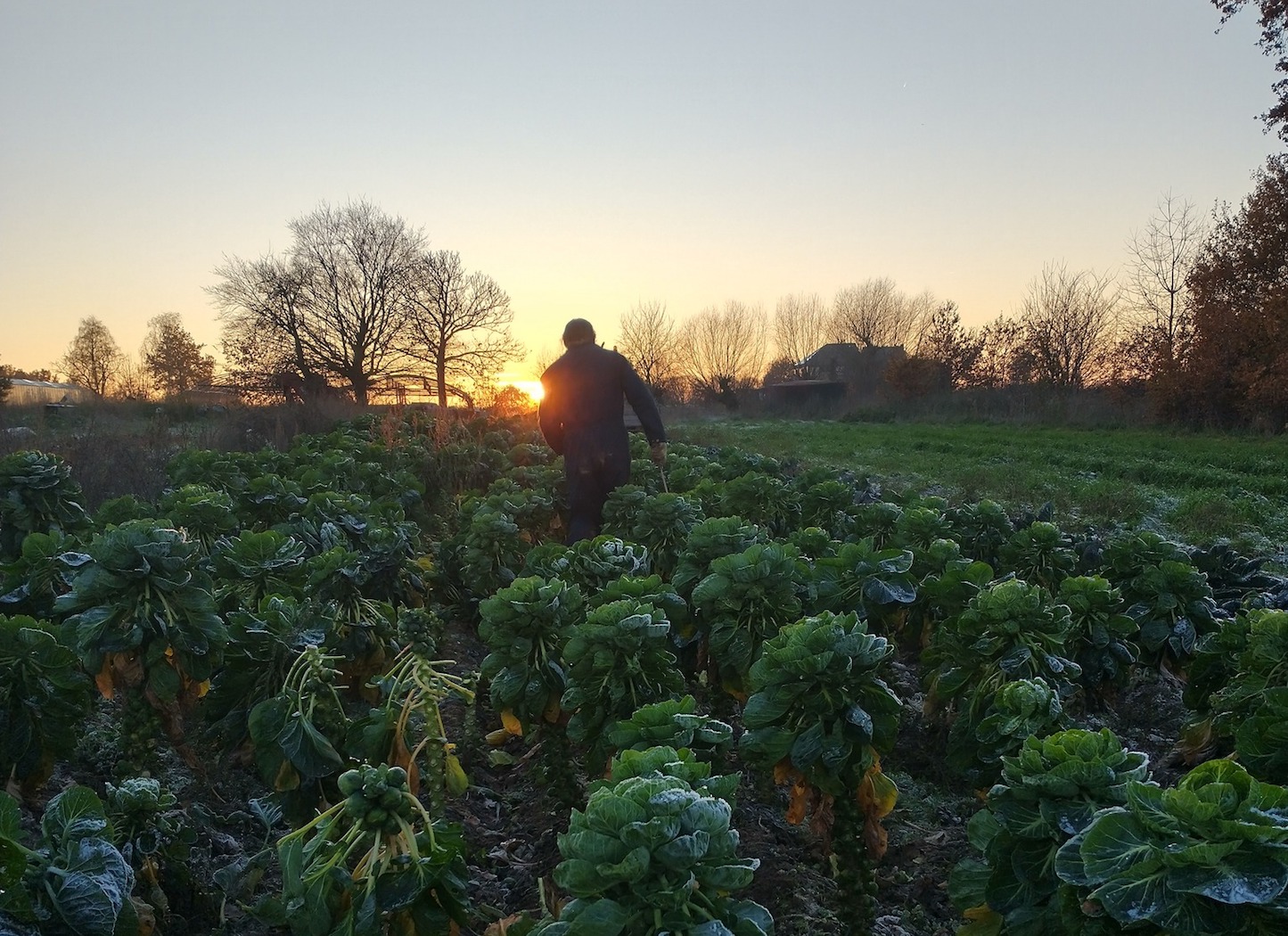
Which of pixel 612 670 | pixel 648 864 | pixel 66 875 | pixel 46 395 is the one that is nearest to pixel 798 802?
pixel 612 670

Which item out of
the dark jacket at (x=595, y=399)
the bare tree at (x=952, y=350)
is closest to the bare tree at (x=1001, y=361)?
the bare tree at (x=952, y=350)

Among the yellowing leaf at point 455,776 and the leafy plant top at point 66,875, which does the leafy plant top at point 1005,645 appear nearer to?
the yellowing leaf at point 455,776

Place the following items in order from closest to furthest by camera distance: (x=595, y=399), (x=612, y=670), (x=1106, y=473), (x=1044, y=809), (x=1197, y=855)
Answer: (x=1197, y=855) < (x=1044, y=809) < (x=612, y=670) < (x=595, y=399) < (x=1106, y=473)

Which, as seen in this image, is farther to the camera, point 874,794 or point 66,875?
point 874,794

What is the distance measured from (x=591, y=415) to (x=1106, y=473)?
11.0 m

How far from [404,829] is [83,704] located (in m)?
1.54

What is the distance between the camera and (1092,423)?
2512cm

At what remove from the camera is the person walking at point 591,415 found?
6480 millimetres

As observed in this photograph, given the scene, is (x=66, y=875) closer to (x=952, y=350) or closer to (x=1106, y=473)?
(x=1106, y=473)

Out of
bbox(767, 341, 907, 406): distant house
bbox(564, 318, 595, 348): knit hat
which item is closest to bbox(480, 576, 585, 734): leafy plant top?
bbox(564, 318, 595, 348): knit hat

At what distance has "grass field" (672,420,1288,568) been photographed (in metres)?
8.61

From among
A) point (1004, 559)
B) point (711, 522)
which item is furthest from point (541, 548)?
point (1004, 559)

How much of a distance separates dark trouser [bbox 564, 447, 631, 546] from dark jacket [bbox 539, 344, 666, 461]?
1.8 inches

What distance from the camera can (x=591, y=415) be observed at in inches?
256
